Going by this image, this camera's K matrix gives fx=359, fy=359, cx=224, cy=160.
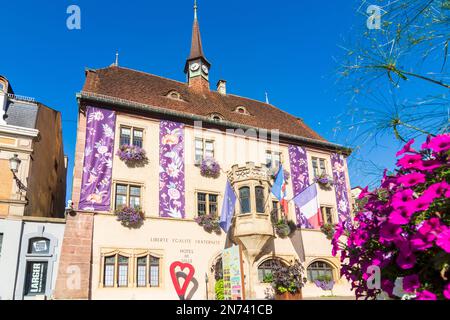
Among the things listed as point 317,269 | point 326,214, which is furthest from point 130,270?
point 326,214

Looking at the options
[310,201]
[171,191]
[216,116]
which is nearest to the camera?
[171,191]

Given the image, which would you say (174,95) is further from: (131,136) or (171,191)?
(171,191)

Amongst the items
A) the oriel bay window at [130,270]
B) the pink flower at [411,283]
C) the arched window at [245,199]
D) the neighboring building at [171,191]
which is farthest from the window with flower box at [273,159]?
the pink flower at [411,283]

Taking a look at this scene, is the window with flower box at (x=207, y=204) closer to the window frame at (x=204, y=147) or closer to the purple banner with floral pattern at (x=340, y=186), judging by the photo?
the window frame at (x=204, y=147)

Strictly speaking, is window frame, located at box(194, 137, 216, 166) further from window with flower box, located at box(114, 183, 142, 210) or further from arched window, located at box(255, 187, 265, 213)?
window with flower box, located at box(114, 183, 142, 210)

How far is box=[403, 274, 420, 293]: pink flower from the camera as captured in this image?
1.66 meters

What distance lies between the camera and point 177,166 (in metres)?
17.9

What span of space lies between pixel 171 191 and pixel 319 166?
32.5 ft

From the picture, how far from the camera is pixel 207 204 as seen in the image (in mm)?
18000

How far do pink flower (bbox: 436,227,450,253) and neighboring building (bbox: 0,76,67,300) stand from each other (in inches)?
565

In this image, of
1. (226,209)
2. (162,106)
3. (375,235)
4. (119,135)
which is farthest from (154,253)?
(375,235)
